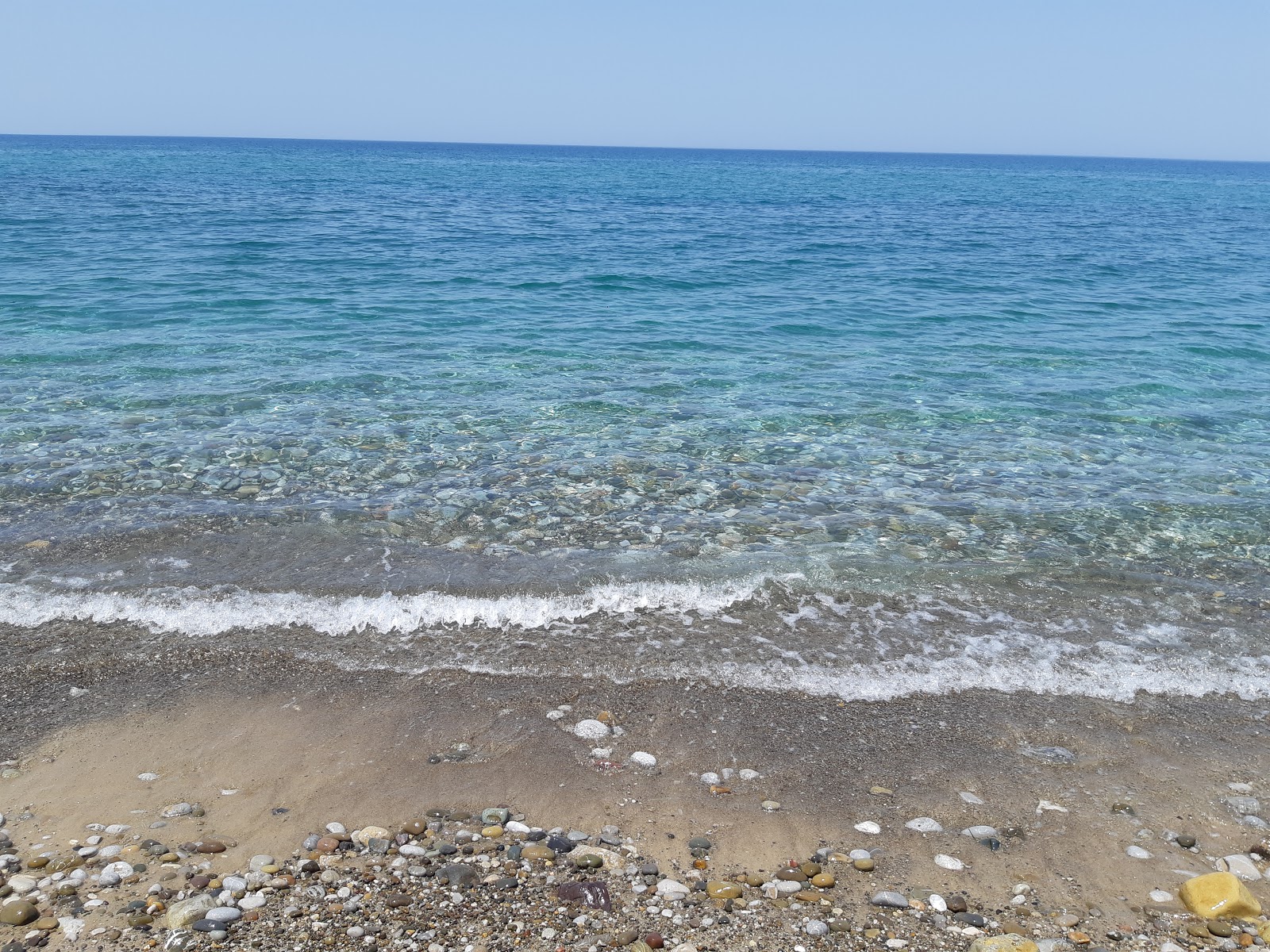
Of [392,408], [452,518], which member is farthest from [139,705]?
[392,408]

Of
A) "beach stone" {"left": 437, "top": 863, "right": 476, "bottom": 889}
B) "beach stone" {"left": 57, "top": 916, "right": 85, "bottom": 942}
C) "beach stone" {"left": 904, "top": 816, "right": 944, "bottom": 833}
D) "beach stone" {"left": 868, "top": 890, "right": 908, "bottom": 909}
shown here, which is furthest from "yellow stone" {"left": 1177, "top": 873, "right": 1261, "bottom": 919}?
"beach stone" {"left": 57, "top": 916, "right": 85, "bottom": 942}

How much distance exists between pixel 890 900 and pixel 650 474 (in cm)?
601

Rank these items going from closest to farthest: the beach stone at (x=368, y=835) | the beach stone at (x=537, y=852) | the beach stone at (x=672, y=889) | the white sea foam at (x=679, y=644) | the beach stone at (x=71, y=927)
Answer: the beach stone at (x=71, y=927), the beach stone at (x=672, y=889), the beach stone at (x=537, y=852), the beach stone at (x=368, y=835), the white sea foam at (x=679, y=644)

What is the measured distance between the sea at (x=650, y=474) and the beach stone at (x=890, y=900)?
1920 millimetres

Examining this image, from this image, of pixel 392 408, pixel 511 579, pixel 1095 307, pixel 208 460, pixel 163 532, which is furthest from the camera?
pixel 1095 307

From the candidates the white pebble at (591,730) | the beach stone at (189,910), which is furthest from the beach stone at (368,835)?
the white pebble at (591,730)

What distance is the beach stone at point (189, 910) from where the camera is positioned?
3982 mm

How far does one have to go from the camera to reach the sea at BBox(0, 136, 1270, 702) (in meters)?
6.83

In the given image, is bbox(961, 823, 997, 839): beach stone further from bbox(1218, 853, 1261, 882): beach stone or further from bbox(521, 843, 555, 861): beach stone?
bbox(521, 843, 555, 861): beach stone

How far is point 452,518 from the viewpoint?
870 centimetres

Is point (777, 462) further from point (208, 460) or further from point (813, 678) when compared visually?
point (208, 460)

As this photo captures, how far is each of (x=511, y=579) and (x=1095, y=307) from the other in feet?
59.8

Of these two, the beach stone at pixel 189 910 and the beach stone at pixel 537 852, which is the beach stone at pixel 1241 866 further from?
the beach stone at pixel 189 910

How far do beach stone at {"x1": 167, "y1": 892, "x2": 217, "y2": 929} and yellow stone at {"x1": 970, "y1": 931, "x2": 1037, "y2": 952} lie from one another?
3.32m
